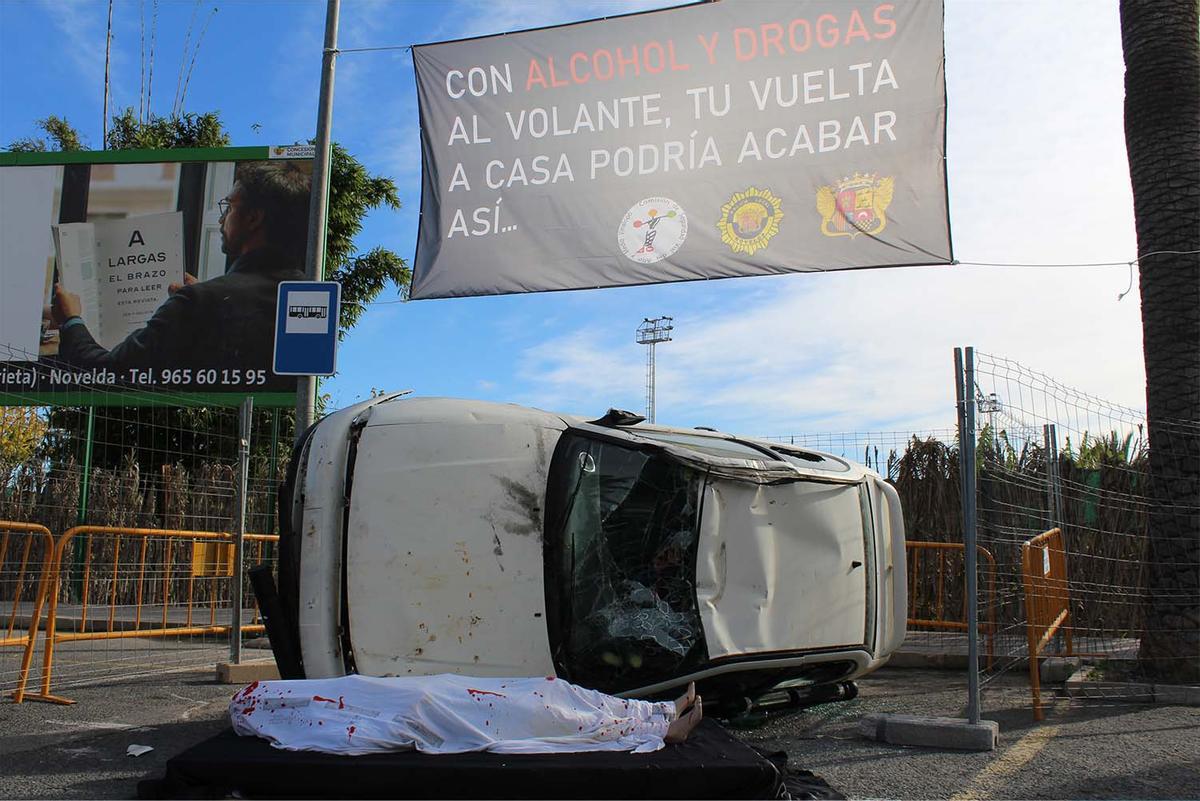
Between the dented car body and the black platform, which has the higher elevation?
the dented car body

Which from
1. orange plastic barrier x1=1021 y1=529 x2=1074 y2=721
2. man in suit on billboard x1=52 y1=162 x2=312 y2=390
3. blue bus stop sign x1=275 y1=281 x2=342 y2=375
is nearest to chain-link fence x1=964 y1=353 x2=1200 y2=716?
orange plastic barrier x1=1021 y1=529 x2=1074 y2=721

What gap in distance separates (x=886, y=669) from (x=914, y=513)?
8.10 feet

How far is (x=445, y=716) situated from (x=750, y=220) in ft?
17.6

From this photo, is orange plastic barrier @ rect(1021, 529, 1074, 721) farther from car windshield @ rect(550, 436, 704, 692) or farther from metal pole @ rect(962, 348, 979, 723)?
car windshield @ rect(550, 436, 704, 692)

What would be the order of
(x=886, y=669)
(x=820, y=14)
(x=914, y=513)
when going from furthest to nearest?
(x=914, y=513) → (x=886, y=669) → (x=820, y=14)

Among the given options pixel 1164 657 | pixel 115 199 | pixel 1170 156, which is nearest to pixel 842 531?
pixel 1164 657

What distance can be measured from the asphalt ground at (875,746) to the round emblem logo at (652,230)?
4.05 m

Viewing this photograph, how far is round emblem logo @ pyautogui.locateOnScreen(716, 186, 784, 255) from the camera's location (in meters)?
8.27

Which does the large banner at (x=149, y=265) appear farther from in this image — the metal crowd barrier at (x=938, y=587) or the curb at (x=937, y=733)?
the curb at (x=937, y=733)

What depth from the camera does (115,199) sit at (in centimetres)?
1565

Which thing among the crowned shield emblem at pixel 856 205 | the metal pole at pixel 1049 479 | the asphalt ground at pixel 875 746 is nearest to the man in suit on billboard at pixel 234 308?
the asphalt ground at pixel 875 746

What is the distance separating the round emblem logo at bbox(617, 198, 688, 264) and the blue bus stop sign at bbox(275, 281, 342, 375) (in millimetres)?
2581

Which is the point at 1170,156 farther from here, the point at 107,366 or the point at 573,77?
the point at 107,366

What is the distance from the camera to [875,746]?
5.48m
